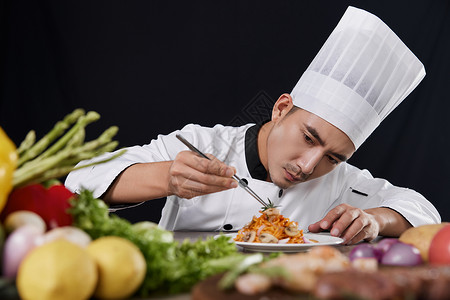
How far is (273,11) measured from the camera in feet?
11.3

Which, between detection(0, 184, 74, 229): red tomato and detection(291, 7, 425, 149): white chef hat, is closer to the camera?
detection(0, 184, 74, 229): red tomato

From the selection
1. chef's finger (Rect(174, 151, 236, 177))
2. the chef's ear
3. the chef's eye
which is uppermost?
the chef's ear

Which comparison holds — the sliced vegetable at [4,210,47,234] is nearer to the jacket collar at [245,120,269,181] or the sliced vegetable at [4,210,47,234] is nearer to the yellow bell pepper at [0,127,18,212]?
the yellow bell pepper at [0,127,18,212]

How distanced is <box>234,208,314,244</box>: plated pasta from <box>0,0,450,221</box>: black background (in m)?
1.87

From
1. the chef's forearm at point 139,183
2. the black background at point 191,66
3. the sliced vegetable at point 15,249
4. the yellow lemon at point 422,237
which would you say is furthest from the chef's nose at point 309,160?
the black background at point 191,66

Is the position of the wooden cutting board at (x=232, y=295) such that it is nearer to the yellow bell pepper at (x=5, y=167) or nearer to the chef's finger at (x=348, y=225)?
the yellow bell pepper at (x=5, y=167)

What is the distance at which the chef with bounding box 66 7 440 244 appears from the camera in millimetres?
1643

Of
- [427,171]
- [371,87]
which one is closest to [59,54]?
[371,87]

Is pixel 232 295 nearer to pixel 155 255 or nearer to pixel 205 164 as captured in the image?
pixel 155 255

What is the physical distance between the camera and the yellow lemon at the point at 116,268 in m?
0.67

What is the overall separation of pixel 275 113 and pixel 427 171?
199 centimetres

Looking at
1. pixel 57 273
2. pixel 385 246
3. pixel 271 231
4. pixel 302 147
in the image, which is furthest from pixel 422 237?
pixel 302 147

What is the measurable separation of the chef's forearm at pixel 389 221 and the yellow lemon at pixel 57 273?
1.38 metres

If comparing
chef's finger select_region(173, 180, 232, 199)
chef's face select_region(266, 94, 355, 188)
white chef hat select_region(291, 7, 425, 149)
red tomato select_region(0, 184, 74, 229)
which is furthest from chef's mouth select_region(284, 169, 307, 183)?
red tomato select_region(0, 184, 74, 229)
